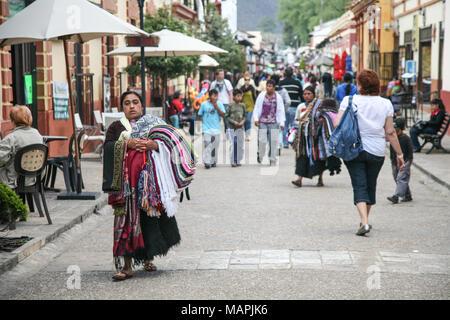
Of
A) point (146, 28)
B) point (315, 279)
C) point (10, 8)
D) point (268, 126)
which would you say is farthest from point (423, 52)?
point (315, 279)

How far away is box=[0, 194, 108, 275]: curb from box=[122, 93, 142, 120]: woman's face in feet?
5.78

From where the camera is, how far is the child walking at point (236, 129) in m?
16.0

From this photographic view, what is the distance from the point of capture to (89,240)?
8453 millimetres

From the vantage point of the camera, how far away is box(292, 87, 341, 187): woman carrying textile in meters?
12.2

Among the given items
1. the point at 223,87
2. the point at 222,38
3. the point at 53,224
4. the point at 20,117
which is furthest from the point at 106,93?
the point at 222,38

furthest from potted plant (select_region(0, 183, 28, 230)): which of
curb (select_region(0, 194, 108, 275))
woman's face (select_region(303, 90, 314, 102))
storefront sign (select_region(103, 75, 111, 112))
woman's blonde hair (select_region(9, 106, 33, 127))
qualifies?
storefront sign (select_region(103, 75, 111, 112))

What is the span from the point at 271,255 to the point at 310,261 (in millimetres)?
453

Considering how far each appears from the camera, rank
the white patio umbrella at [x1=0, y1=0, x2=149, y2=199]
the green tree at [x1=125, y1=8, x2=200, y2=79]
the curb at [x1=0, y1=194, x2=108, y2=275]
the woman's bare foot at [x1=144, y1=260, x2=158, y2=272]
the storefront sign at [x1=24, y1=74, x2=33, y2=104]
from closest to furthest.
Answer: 1. the woman's bare foot at [x1=144, y1=260, x2=158, y2=272]
2. the curb at [x1=0, y1=194, x2=108, y2=275]
3. the white patio umbrella at [x1=0, y1=0, x2=149, y2=199]
4. the storefront sign at [x1=24, y1=74, x2=33, y2=104]
5. the green tree at [x1=125, y1=8, x2=200, y2=79]

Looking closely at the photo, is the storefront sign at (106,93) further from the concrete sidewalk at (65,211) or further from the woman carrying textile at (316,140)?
the woman carrying textile at (316,140)

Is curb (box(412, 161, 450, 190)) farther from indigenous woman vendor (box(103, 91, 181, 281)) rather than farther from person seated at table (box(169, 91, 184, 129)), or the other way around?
person seated at table (box(169, 91, 184, 129))

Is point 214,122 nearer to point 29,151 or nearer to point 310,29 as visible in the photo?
point 29,151

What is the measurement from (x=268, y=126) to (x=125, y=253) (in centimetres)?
995

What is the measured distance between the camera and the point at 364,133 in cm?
838

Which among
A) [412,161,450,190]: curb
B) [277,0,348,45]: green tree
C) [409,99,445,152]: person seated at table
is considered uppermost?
[277,0,348,45]: green tree
